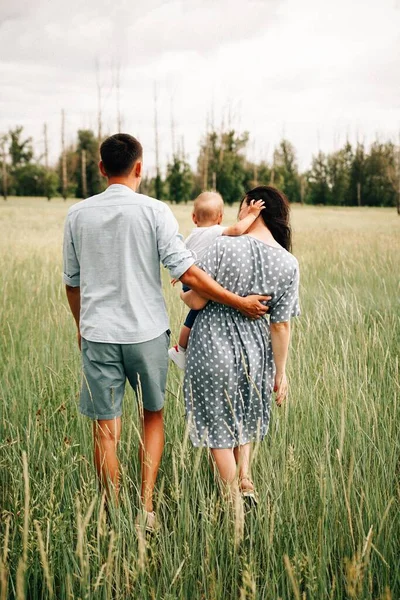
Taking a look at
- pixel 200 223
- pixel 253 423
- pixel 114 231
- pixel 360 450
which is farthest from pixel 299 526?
pixel 200 223

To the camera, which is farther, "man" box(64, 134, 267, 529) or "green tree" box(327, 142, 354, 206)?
"green tree" box(327, 142, 354, 206)

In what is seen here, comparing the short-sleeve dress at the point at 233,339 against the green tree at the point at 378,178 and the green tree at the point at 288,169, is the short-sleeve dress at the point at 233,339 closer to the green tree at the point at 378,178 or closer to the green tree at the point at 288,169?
the green tree at the point at 378,178

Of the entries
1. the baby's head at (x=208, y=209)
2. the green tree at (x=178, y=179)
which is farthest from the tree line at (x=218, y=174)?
the baby's head at (x=208, y=209)

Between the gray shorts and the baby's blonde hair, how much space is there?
2.69 feet

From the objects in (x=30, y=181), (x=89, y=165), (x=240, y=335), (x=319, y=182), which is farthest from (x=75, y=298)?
(x=319, y=182)

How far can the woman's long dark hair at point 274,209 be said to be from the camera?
2.10 meters

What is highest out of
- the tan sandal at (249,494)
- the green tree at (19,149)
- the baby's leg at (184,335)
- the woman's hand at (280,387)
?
the green tree at (19,149)

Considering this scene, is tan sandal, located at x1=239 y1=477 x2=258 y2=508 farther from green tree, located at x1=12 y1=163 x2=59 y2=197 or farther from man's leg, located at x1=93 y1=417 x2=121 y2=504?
green tree, located at x1=12 y1=163 x2=59 y2=197

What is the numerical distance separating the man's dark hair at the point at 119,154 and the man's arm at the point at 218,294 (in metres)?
0.52

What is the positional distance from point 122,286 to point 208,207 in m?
0.84

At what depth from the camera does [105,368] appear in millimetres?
2100

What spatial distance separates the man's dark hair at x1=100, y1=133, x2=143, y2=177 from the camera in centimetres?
204

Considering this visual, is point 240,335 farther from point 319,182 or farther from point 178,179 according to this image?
point 319,182

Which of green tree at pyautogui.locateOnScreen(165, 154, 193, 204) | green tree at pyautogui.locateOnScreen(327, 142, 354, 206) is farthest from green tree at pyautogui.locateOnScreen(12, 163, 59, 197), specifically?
green tree at pyautogui.locateOnScreen(327, 142, 354, 206)
